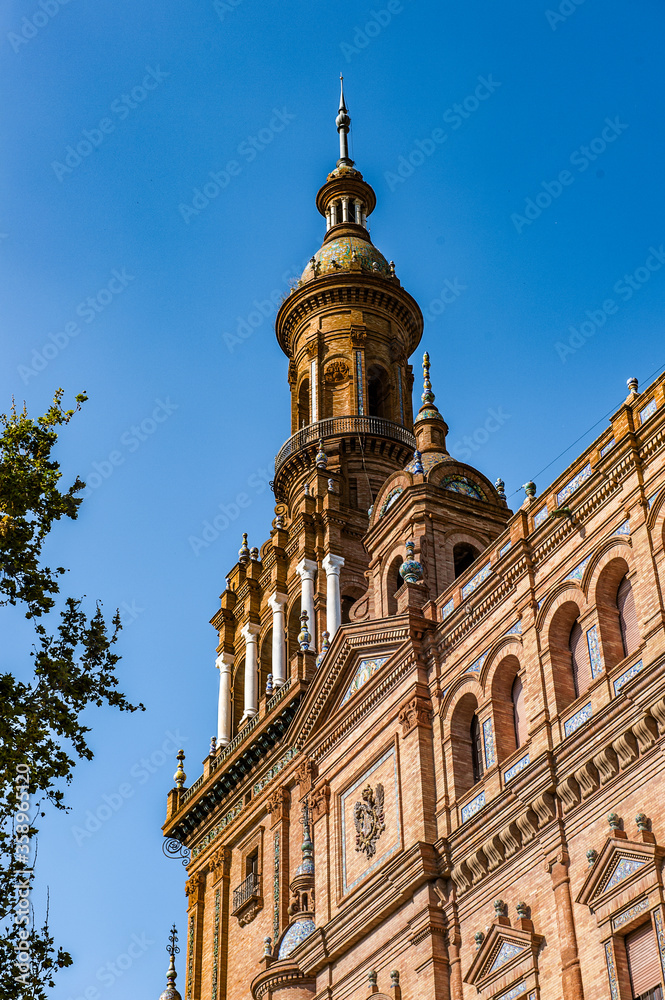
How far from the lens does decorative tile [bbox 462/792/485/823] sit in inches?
1427

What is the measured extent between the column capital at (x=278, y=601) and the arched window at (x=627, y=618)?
2401 cm

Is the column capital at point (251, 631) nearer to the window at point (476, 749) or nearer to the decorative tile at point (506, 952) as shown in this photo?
the window at point (476, 749)

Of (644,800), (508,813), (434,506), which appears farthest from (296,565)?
(644,800)

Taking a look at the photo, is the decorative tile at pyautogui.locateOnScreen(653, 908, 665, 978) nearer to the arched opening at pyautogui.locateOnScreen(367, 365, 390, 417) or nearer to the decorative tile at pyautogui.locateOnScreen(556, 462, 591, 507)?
the decorative tile at pyautogui.locateOnScreen(556, 462, 591, 507)

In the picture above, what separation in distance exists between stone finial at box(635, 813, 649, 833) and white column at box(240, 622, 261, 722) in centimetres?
2589

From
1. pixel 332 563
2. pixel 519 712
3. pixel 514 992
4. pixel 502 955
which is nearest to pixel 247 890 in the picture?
pixel 332 563

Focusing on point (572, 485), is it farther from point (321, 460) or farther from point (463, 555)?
point (321, 460)

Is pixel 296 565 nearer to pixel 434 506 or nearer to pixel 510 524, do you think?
pixel 434 506

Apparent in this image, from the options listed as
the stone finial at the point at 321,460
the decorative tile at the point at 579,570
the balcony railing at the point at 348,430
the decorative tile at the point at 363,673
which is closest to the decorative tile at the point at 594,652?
the decorative tile at the point at 579,570

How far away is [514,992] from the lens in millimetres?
33250

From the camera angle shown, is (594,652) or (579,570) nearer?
(594,652)

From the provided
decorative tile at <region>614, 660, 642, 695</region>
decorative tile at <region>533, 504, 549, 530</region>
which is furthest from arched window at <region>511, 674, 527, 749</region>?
decorative tile at <region>614, 660, 642, 695</region>

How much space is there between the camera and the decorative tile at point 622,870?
3058cm

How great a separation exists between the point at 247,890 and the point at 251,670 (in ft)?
29.1
